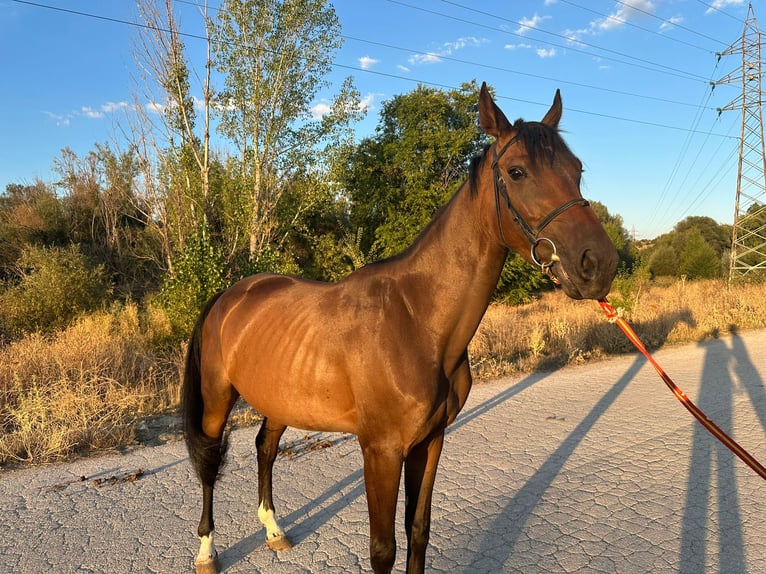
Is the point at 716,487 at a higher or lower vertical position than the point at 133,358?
higher

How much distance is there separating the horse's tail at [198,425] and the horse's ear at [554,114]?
239 cm

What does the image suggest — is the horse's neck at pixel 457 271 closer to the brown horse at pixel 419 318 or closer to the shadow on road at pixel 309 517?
the brown horse at pixel 419 318

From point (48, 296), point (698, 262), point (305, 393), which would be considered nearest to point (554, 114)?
point (305, 393)

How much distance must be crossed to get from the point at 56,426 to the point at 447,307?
4.58 metres

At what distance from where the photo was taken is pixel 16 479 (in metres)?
3.70

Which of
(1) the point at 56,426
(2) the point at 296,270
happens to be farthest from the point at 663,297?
(1) the point at 56,426

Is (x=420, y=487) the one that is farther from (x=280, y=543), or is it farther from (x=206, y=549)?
(x=206, y=549)

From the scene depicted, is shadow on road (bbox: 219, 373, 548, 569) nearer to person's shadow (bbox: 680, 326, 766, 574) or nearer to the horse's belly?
the horse's belly

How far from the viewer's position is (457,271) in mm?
1815

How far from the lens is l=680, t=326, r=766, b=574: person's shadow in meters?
2.63

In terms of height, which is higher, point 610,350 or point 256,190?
point 256,190

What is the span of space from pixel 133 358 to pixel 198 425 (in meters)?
4.72

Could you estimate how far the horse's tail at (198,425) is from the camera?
113 inches

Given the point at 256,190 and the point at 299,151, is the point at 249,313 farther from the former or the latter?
the point at 299,151
